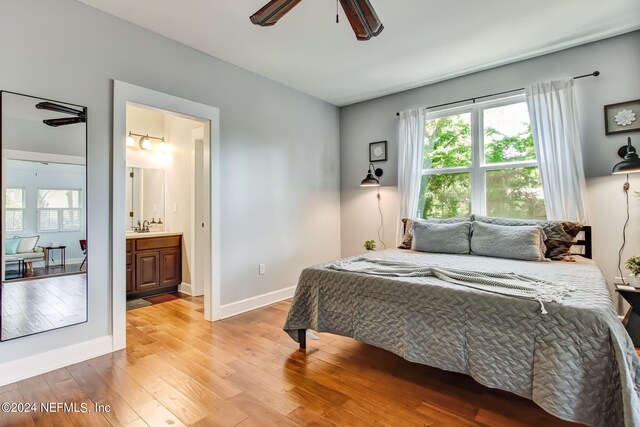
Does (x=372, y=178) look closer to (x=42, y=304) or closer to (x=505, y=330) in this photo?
(x=505, y=330)

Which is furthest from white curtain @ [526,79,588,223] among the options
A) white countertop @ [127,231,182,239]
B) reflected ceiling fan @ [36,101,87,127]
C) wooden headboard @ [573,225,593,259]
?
white countertop @ [127,231,182,239]

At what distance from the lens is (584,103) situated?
3104 millimetres

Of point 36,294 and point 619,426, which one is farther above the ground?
point 36,294

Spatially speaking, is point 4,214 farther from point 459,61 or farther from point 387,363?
point 459,61

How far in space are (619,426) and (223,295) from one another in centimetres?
306

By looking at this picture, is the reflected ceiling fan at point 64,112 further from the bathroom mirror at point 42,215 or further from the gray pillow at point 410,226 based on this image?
the gray pillow at point 410,226

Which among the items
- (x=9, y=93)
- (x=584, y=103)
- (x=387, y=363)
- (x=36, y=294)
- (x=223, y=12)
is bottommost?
(x=387, y=363)

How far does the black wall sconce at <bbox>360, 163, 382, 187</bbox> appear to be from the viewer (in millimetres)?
4254

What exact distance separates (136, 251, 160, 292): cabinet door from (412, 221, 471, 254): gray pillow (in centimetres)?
325

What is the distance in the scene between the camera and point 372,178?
4309 millimetres

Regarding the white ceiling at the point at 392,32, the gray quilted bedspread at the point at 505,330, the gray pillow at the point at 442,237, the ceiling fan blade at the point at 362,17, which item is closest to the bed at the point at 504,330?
the gray quilted bedspread at the point at 505,330

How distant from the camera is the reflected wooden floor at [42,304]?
83.9 inches

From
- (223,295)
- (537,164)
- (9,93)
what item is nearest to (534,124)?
(537,164)

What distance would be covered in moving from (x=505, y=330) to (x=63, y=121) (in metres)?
3.24
